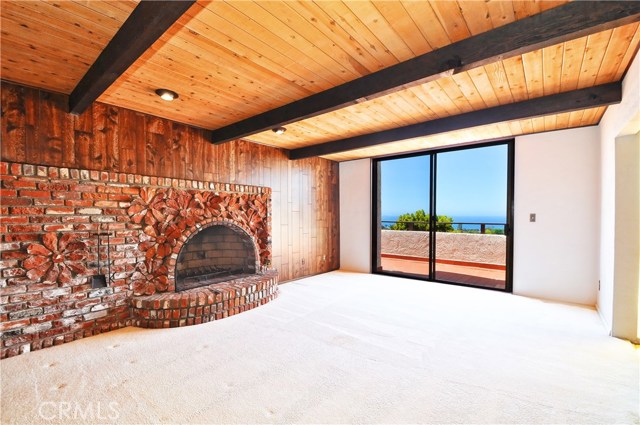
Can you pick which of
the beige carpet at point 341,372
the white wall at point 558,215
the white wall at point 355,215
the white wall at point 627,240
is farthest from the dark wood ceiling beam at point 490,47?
the white wall at point 355,215

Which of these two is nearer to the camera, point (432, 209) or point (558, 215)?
point (558, 215)

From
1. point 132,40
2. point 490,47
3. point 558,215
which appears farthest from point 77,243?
point 558,215

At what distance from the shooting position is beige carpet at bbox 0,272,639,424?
5.29 feet

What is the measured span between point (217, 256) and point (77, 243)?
1.75 metres

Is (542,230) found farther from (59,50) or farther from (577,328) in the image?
(59,50)

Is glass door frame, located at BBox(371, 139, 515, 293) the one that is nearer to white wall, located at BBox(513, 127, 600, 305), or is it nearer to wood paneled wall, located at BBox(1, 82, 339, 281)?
white wall, located at BBox(513, 127, 600, 305)

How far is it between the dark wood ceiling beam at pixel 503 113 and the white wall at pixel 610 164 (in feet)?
0.48

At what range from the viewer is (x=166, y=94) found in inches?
101

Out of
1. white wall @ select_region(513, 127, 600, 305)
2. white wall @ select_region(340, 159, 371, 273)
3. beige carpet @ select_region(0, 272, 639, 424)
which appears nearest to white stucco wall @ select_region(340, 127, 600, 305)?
white wall @ select_region(513, 127, 600, 305)

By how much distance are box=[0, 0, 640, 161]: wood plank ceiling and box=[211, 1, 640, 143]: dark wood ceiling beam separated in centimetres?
6

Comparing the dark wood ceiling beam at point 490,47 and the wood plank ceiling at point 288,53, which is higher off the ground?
the wood plank ceiling at point 288,53

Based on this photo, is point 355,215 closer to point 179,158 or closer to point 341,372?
point 179,158

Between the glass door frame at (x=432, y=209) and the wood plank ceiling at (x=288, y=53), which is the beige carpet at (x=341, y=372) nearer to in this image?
the glass door frame at (x=432, y=209)

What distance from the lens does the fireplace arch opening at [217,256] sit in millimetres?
3743
